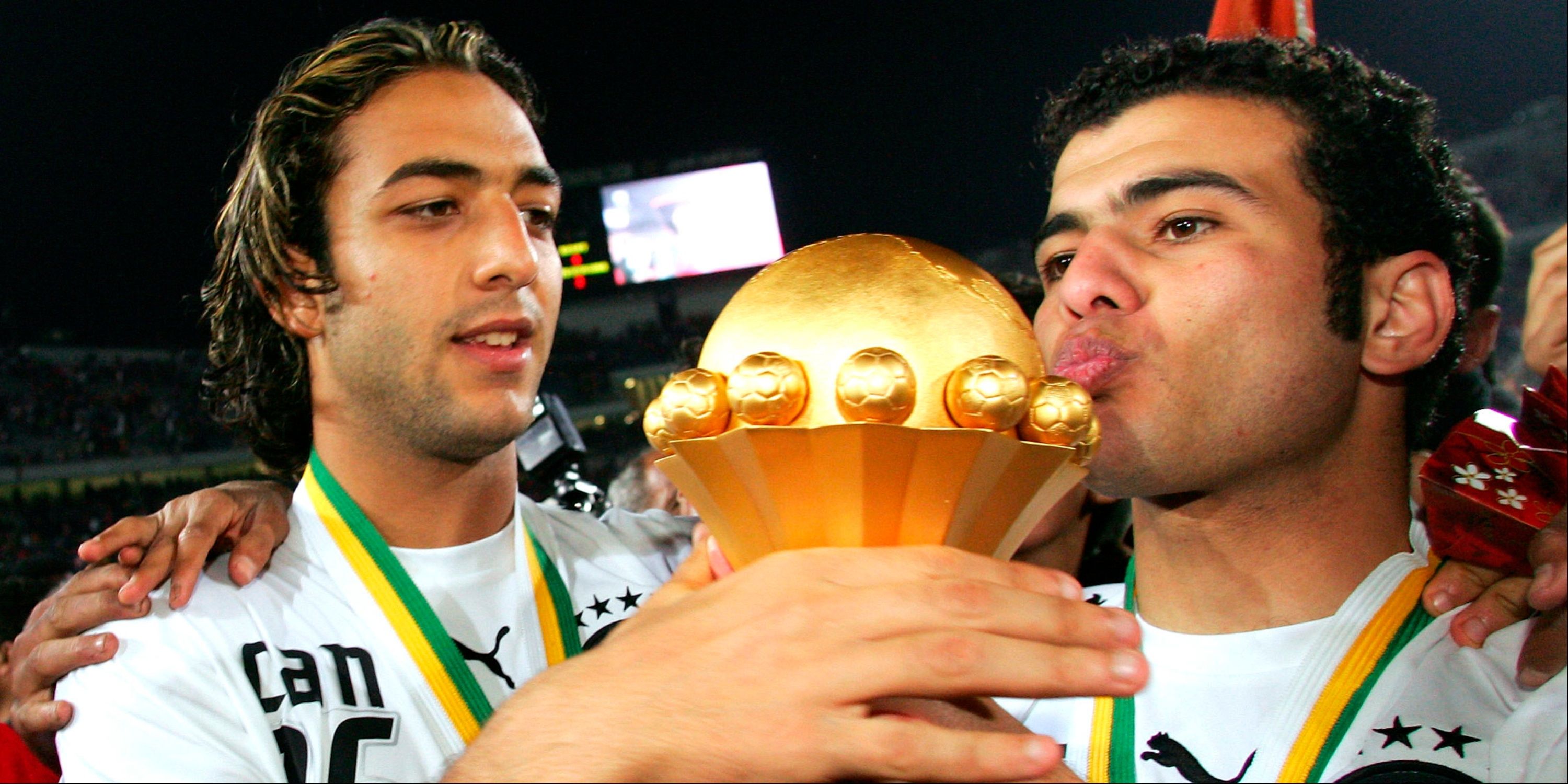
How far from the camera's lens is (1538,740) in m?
1.07

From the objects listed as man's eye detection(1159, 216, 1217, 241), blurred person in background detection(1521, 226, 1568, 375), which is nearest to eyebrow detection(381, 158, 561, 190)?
man's eye detection(1159, 216, 1217, 241)

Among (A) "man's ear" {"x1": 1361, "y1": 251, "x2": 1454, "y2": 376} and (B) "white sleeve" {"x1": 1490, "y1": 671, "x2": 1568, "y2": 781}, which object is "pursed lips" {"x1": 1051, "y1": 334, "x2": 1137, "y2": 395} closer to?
(A) "man's ear" {"x1": 1361, "y1": 251, "x2": 1454, "y2": 376}

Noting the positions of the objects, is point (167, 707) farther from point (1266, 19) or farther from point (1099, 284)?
point (1266, 19)

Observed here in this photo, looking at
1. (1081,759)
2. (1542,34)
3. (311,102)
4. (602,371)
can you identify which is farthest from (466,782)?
(602,371)

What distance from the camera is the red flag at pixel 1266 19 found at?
188cm

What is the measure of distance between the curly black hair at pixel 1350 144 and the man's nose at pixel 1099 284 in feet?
1.05

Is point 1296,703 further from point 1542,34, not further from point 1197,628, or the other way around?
point 1542,34

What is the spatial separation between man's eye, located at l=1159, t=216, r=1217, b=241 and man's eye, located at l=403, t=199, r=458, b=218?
119 cm

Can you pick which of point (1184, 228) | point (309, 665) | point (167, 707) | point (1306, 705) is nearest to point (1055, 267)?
point (1184, 228)

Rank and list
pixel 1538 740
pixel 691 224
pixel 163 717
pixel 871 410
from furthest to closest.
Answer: pixel 691 224 < pixel 163 717 < pixel 1538 740 < pixel 871 410

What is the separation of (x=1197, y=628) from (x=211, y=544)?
1.59 metres

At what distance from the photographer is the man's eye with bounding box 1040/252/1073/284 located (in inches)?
61.2

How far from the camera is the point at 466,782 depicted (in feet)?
2.72

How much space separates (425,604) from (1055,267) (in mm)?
1202
